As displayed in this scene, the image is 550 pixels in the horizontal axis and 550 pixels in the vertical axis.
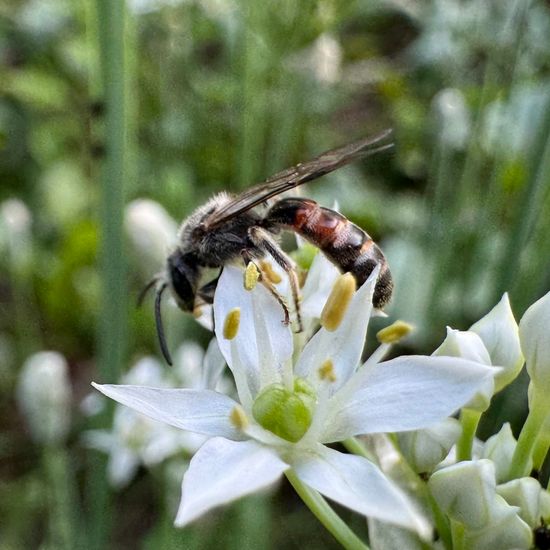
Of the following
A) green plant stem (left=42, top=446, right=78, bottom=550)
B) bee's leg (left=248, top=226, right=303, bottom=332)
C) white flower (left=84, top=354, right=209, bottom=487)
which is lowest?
green plant stem (left=42, top=446, right=78, bottom=550)

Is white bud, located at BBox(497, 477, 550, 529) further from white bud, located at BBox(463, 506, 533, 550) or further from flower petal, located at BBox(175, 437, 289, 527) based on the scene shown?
flower petal, located at BBox(175, 437, 289, 527)

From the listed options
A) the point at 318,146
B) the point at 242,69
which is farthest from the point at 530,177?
the point at 318,146

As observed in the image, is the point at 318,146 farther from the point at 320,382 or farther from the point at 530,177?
the point at 320,382

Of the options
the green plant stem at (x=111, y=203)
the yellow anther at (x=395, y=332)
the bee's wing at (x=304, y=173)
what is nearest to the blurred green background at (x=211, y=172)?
the green plant stem at (x=111, y=203)

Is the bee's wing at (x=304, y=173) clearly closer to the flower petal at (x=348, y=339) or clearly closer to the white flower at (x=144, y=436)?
the flower petal at (x=348, y=339)

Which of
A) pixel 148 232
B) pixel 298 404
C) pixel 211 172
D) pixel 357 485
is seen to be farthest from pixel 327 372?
pixel 211 172

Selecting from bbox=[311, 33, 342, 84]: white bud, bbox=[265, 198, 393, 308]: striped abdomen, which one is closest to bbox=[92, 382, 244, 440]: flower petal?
bbox=[265, 198, 393, 308]: striped abdomen
